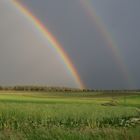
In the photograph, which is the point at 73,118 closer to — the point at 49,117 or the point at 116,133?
the point at 49,117

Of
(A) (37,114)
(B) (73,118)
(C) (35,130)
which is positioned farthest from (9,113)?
(C) (35,130)

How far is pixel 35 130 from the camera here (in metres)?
14.0

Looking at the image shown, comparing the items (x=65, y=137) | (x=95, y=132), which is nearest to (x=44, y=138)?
(x=65, y=137)

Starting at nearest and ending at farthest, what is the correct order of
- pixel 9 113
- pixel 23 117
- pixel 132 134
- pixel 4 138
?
pixel 4 138 → pixel 132 134 → pixel 23 117 → pixel 9 113

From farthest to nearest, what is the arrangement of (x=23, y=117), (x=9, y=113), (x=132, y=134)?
(x=9, y=113) → (x=23, y=117) → (x=132, y=134)

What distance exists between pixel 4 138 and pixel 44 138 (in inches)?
46.9

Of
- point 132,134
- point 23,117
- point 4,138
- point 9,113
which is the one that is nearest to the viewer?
point 4,138

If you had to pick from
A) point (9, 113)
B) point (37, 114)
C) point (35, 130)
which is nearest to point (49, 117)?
point (37, 114)

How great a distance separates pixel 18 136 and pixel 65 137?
1.44m

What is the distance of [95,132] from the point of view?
13.6 metres

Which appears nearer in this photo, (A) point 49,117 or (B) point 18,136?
(B) point 18,136

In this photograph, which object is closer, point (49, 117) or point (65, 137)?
point (65, 137)

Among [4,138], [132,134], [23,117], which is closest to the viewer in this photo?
[4,138]

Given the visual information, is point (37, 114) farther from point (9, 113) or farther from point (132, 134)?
point (132, 134)
